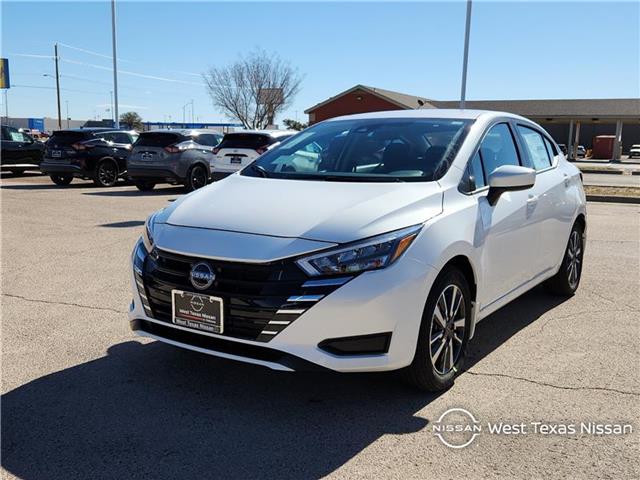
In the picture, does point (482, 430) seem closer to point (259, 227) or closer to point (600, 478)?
point (600, 478)

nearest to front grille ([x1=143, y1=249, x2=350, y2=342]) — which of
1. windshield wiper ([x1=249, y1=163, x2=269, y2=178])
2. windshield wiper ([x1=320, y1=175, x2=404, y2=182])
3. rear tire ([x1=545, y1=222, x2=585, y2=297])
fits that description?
windshield wiper ([x1=320, y1=175, x2=404, y2=182])

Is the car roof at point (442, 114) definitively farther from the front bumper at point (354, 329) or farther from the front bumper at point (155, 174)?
the front bumper at point (155, 174)

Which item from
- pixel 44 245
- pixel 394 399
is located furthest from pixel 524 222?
pixel 44 245

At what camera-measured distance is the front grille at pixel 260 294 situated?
3012 millimetres

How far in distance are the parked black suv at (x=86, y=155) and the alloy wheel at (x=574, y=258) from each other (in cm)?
1385

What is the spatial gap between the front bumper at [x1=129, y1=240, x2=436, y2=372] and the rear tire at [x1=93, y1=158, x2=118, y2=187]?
48.5 ft

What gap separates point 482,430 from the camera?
3189 mm

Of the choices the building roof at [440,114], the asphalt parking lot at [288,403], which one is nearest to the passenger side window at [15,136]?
the asphalt parking lot at [288,403]

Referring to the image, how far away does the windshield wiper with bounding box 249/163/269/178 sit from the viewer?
14.4 feet

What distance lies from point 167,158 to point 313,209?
1221 cm

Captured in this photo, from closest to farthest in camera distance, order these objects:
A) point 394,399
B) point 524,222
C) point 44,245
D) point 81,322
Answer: point 394,399 < point 524,222 < point 81,322 < point 44,245

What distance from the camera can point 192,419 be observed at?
3236 millimetres

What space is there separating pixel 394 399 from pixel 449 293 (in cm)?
69

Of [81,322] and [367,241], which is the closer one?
[367,241]
